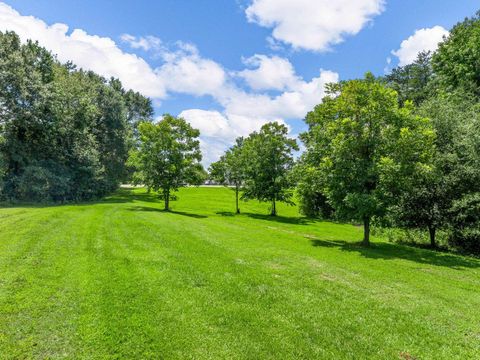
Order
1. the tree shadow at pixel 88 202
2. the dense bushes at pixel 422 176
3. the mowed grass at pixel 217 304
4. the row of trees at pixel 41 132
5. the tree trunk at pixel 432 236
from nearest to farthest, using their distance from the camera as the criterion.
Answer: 1. the mowed grass at pixel 217 304
2. the dense bushes at pixel 422 176
3. the tree trunk at pixel 432 236
4. the tree shadow at pixel 88 202
5. the row of trees at pixel 41 132

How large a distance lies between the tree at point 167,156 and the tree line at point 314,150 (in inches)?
4.4

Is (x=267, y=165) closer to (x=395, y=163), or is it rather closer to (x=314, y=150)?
(x=314, y=150)

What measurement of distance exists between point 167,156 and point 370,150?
2152cm

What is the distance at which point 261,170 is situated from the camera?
3859 centimetres

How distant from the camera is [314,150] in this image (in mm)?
21062

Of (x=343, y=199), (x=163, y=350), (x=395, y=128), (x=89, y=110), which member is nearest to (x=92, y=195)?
(x=89, y=110)

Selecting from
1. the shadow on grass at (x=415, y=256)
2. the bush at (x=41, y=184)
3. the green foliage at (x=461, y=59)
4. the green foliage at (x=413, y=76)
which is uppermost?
the green foliage at (x=413, y=76)

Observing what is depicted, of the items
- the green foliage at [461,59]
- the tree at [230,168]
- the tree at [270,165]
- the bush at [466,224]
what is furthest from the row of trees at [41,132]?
the green foliage at [461,59]

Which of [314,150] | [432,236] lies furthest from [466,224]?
[314,150]

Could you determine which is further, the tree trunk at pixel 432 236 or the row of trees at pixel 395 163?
the tree trunk at pixel 432 236

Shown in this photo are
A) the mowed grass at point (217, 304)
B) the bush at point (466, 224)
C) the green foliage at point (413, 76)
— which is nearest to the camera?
the mowed grass at point (217, 304)

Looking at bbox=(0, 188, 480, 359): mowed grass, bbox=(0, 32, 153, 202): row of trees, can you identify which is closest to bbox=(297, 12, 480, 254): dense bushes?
bbox=(0, 188, 480, 359): mowed grass

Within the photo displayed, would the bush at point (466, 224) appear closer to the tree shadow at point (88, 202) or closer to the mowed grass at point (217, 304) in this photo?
the mowed grass at point (217, 304)

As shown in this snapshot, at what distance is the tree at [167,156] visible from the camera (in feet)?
108
